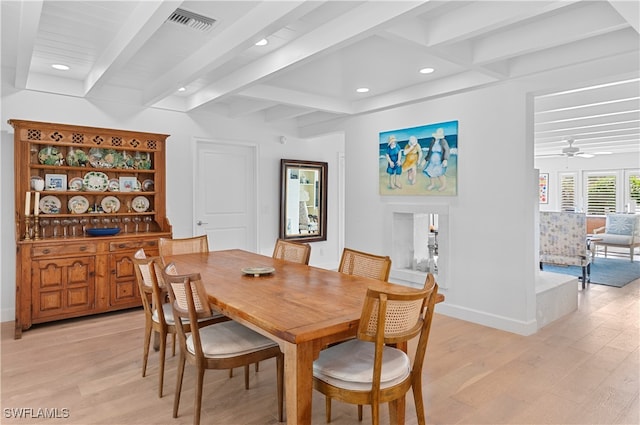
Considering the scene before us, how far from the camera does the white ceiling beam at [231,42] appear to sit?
91.5 inches

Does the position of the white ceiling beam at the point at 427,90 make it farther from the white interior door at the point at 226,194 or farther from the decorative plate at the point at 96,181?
the decorative plate at the point at 96,181

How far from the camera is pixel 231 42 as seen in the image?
282cm

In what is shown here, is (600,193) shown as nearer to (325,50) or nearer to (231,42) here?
(325,50)

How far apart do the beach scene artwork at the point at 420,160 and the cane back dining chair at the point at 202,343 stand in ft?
9.08

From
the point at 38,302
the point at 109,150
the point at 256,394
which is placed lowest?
the point at 256,394

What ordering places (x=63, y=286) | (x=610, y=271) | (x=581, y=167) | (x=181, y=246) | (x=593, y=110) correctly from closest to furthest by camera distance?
(x=181, y=246) < (x=63, y=286) < (x=593, y=110) < (x=610, y=271) < (x=581, y=167)

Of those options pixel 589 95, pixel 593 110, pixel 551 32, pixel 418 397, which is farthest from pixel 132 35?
pixel 593 110

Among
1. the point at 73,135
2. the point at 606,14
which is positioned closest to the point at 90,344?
the point at 73,135

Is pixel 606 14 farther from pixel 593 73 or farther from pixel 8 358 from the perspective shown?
pixel 8 358

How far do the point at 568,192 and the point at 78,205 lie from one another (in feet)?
37.3

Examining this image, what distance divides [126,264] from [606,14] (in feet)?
15.2

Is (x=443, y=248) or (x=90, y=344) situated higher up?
(x=443, y=248)

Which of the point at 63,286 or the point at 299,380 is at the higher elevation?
the point at 299,380

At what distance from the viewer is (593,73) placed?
3.22m
